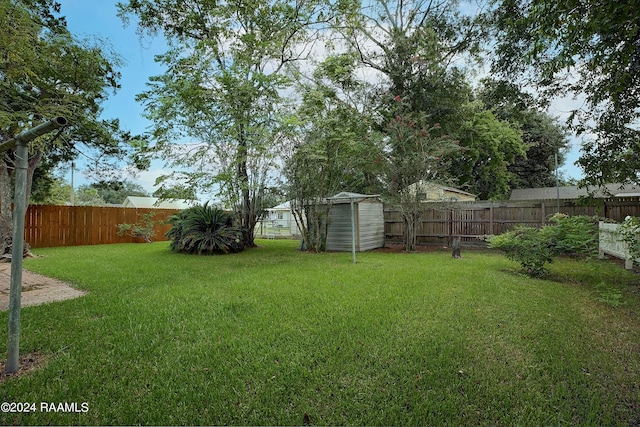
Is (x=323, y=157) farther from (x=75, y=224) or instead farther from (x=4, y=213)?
(x=75, y=224)

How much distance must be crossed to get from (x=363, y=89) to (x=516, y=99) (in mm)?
7222

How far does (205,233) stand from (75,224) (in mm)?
6029

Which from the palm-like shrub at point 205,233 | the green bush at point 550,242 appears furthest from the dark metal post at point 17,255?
the palm-like shrub at point 205,233

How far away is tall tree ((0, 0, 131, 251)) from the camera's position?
3447 millimetres

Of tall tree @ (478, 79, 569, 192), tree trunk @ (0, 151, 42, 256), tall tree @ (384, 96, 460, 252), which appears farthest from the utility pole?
tall tree @ (478, 79, 569, 192)

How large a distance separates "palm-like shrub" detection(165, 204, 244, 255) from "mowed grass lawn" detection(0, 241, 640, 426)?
396cm

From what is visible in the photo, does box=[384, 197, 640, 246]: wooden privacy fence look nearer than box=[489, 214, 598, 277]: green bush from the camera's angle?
No

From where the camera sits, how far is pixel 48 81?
5.65m

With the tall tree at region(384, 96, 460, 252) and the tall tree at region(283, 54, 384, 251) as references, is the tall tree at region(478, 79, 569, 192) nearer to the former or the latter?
the tall tree at region(384, 96, 460, 252)

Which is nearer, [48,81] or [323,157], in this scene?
[48,81]

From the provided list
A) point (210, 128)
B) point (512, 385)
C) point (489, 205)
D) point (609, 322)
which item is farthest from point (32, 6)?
point (489, 205)

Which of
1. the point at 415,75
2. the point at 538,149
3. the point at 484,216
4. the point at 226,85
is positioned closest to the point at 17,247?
the point at 226,85

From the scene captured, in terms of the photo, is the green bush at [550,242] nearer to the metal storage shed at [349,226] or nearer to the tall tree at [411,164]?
the tall tree at [411,164]

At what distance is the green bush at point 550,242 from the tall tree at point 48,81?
7278mm
